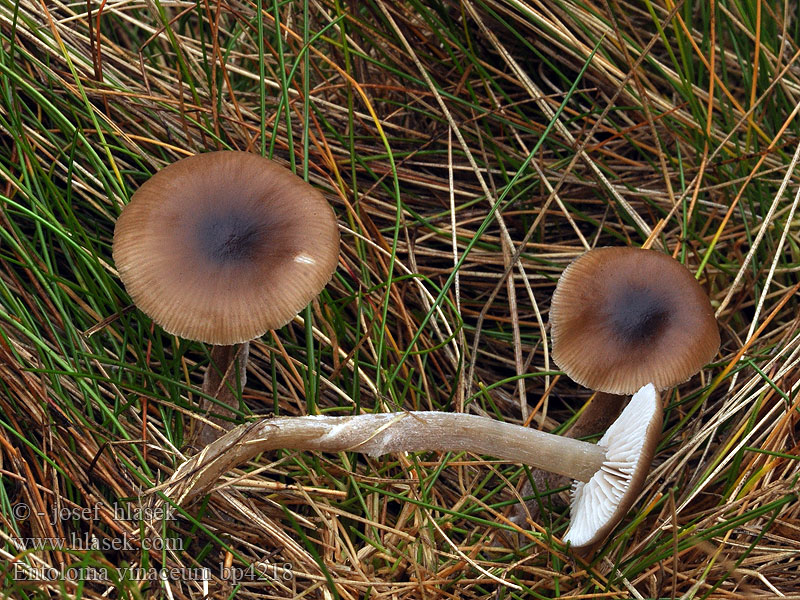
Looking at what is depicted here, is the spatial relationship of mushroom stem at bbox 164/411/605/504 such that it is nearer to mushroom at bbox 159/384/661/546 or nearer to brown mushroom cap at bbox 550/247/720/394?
mushroom at bbox 159/384/661/546

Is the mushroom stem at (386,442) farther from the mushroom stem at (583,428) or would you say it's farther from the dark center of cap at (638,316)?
the dark center of cap at (638,316)


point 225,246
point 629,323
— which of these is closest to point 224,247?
point 225,246

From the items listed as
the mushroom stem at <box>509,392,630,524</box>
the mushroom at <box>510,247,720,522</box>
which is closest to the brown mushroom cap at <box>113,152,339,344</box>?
the mushroom at <box>510,247,720,522</box>

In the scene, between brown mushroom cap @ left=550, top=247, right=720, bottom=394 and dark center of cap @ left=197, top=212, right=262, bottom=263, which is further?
brown mushroom cap @ left=550, top=247, right=720, bottom=394

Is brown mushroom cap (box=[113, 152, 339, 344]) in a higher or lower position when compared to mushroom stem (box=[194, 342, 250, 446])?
higher

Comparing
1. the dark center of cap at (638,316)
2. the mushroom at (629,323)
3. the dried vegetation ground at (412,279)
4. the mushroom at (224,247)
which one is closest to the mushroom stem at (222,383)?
the dried vegetation ground at (412,279)

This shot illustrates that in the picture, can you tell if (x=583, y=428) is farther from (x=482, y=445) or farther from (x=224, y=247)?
(x=224, y=247)
